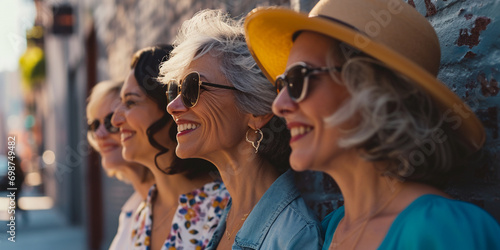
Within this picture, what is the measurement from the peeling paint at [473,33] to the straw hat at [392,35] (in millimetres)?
239

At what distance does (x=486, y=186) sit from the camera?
1.51 m

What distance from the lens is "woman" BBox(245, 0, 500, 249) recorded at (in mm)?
1225

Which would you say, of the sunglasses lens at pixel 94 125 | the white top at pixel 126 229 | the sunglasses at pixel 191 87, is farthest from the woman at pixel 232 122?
the sunglasses lens at pixel 94 125

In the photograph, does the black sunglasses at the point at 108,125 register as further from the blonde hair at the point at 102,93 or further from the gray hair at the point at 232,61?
the gray hair at the point at 232,61

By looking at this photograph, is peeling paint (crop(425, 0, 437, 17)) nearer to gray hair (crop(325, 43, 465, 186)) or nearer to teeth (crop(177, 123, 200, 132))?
gray hair (crop(325, 43, 465, 186))

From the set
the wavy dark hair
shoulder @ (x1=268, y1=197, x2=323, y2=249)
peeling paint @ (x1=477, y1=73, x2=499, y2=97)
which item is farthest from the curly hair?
peeling paint @ (x1=477, y1=73, x2=499, y2=97)

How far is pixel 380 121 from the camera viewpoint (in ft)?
4.15

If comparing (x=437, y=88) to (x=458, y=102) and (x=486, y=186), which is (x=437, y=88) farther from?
(x=486, y=186)

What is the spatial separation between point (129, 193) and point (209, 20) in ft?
12.0

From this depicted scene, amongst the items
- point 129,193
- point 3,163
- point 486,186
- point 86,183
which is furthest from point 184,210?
point 3,163

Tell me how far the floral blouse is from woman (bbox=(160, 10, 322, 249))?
0.89 feet

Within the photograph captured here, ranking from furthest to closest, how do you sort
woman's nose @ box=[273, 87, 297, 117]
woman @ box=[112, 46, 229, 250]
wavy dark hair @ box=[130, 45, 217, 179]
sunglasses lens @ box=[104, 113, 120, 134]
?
sunglasses lens @ box=[104, 113, 120, 134]
wavy dark hair @ box=[130, 45, 217, 179]
woman @ box=[112, 46, 229, 250]
woman's nose @ box=[273, 87, 297, 117]

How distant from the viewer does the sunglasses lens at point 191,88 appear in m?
2.03

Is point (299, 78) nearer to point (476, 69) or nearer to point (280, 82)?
point (280, 82)
